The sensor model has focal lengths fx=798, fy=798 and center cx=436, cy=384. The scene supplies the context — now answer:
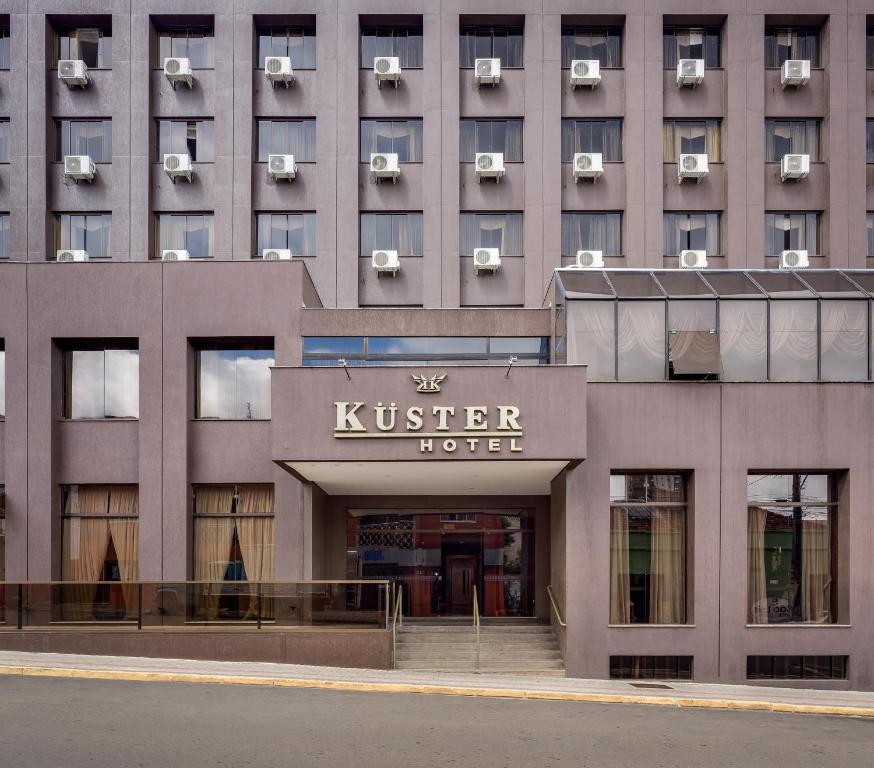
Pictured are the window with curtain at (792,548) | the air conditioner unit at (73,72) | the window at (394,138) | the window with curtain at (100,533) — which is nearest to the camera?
the window with curtain at (792,548)

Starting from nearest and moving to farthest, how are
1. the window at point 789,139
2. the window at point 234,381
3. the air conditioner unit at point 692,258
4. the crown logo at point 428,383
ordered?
the crown logo at point 428,383 < the window at point 234,381 < the air conditioner unit at point 692,258 < the window at point 789,139

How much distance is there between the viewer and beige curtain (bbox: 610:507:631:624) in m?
16.6

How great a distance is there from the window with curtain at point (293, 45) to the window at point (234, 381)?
1363 centimetres

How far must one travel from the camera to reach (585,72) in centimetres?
2711

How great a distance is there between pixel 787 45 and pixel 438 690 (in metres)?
25.6

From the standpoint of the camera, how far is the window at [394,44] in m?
27.9

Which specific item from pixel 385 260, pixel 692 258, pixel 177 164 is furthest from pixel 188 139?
pixel 692 258

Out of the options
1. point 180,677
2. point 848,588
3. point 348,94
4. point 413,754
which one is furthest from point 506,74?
point 413,754

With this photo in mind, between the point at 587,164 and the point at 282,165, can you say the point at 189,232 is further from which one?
the point at 587,164

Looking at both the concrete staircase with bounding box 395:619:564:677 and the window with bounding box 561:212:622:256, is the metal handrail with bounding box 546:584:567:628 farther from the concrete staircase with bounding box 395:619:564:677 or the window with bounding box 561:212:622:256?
the window with bounding box 561:212:622:256

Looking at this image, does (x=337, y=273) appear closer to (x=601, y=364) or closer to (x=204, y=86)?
(x=204, y=86)

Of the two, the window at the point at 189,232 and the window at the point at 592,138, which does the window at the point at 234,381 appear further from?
the window at the point at 592,138

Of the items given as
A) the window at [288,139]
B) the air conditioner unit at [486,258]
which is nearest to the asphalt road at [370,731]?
the air conditioner unit at [486,258]

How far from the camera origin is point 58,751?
29.4 ft
